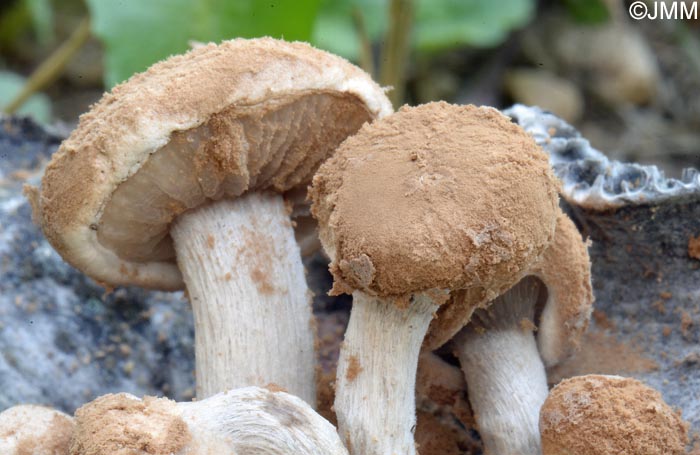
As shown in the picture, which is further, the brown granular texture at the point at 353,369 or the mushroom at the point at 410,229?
the brown granular texture at the point at 353,369

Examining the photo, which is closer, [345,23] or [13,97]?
[13,97]

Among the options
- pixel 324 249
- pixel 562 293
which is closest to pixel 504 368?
pixel 562 293

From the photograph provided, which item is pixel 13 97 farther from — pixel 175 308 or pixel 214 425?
pixel 214 425

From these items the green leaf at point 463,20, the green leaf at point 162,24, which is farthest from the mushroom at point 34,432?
the green leaf at point 463,20

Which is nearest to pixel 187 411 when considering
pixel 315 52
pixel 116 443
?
pixel 116 443

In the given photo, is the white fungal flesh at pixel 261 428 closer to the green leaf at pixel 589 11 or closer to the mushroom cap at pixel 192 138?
the mushroom cap at pixel 192 138

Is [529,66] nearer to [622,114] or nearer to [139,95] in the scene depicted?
[622,114]

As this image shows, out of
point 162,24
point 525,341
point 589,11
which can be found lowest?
point 525,341
